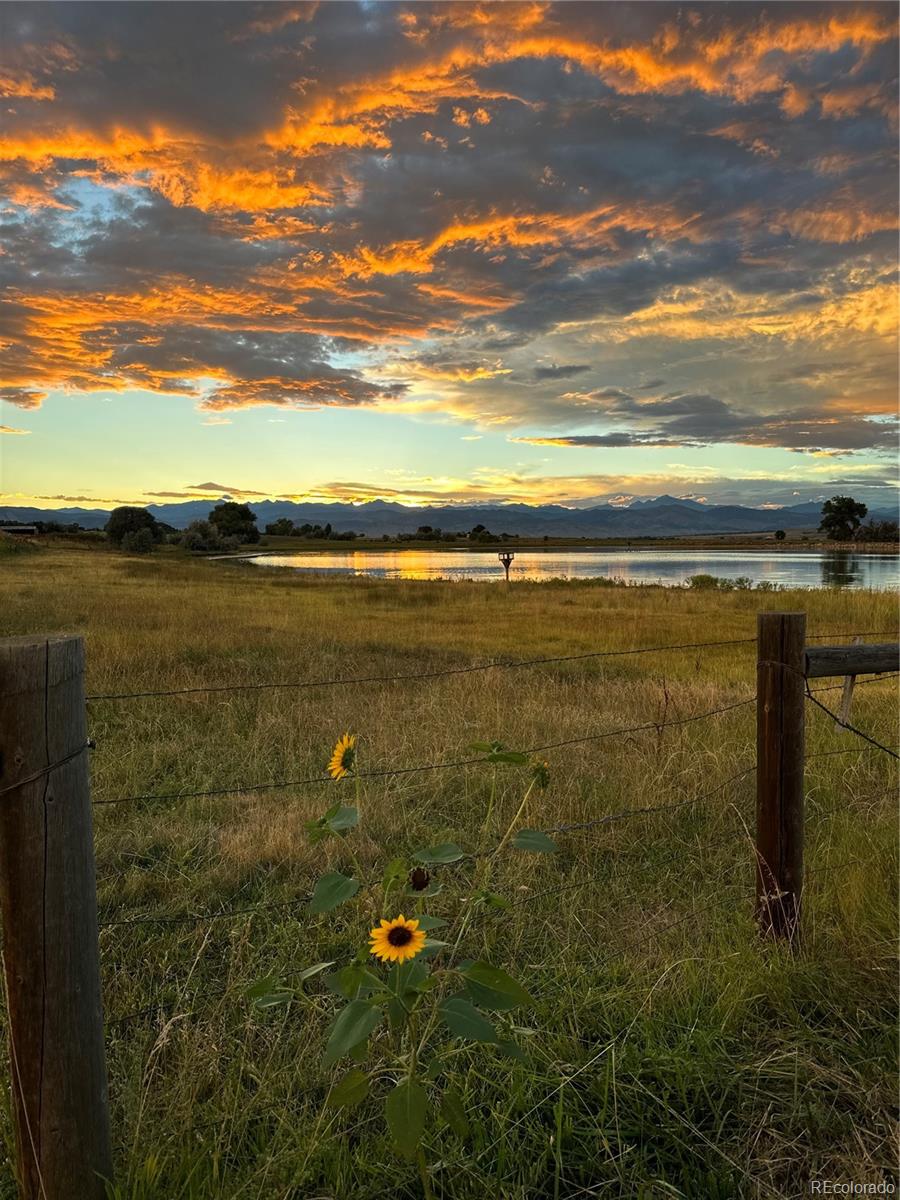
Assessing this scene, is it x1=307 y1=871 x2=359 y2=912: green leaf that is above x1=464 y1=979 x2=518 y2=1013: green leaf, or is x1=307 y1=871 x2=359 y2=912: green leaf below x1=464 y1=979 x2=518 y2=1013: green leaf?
above

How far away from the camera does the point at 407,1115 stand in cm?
164

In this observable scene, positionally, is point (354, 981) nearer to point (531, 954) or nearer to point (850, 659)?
point (531, 954)

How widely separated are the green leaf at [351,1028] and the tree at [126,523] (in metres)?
103

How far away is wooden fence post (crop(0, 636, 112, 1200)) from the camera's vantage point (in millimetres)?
1633

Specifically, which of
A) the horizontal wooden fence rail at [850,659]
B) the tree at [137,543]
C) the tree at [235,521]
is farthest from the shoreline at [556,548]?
the horizontal wooden fence rail at [850,659]

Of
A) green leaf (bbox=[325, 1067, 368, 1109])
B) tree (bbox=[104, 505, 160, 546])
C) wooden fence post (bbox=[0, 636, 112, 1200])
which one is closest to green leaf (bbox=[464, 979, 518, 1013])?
green leaf (bbox=[325, 1067, 368, 1109])

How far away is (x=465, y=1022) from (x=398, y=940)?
244 mm

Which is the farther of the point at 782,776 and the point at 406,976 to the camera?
the point at 782,776

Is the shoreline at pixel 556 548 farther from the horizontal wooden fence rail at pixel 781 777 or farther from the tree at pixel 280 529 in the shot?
the horizontal wooden fence rail at pixel 781 777

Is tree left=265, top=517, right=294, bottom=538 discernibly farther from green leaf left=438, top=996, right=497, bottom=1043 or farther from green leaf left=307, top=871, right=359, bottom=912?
green leaf left=438, top=996, right=497, bottom=1043

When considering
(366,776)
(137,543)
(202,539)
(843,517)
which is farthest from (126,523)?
(843,517)

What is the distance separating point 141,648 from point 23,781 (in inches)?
432

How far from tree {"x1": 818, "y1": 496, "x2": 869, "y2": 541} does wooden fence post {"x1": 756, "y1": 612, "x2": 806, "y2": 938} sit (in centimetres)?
15990

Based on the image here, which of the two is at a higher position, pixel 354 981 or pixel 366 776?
pixel 354 981
